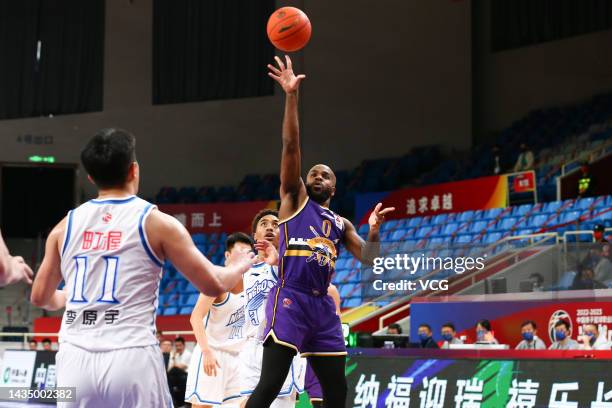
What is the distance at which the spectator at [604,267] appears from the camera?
1157cm

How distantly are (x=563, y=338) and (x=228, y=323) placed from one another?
554 centimetres

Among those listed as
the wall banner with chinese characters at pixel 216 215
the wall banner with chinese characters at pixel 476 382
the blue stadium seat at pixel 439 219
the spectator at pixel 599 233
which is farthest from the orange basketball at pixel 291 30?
the wall banner with chinese characters at pixel 216 215

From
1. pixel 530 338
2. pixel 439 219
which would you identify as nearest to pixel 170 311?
pixel 439 219

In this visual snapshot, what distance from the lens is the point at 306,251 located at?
6.16m

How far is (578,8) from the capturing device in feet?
78.6

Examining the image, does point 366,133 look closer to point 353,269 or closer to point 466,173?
point 466,173

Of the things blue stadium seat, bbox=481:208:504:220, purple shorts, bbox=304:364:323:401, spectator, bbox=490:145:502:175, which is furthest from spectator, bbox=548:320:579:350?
spectator, bbox=490:145:502:175

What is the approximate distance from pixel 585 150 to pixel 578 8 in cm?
492

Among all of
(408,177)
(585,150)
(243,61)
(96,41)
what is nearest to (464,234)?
(585,150)

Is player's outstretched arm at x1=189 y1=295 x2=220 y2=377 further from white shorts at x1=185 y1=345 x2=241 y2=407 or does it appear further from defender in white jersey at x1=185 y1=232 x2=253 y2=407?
white shorts at x1=185 y1=345 x2=241 y2=407

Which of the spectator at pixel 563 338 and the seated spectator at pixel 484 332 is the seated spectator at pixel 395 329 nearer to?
the seated spectator at pixel 484 332

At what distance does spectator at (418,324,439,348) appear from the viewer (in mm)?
12102

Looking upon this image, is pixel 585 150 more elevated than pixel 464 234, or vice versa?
pixel 585 150

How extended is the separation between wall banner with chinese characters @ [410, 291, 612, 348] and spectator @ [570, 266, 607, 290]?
12cm
